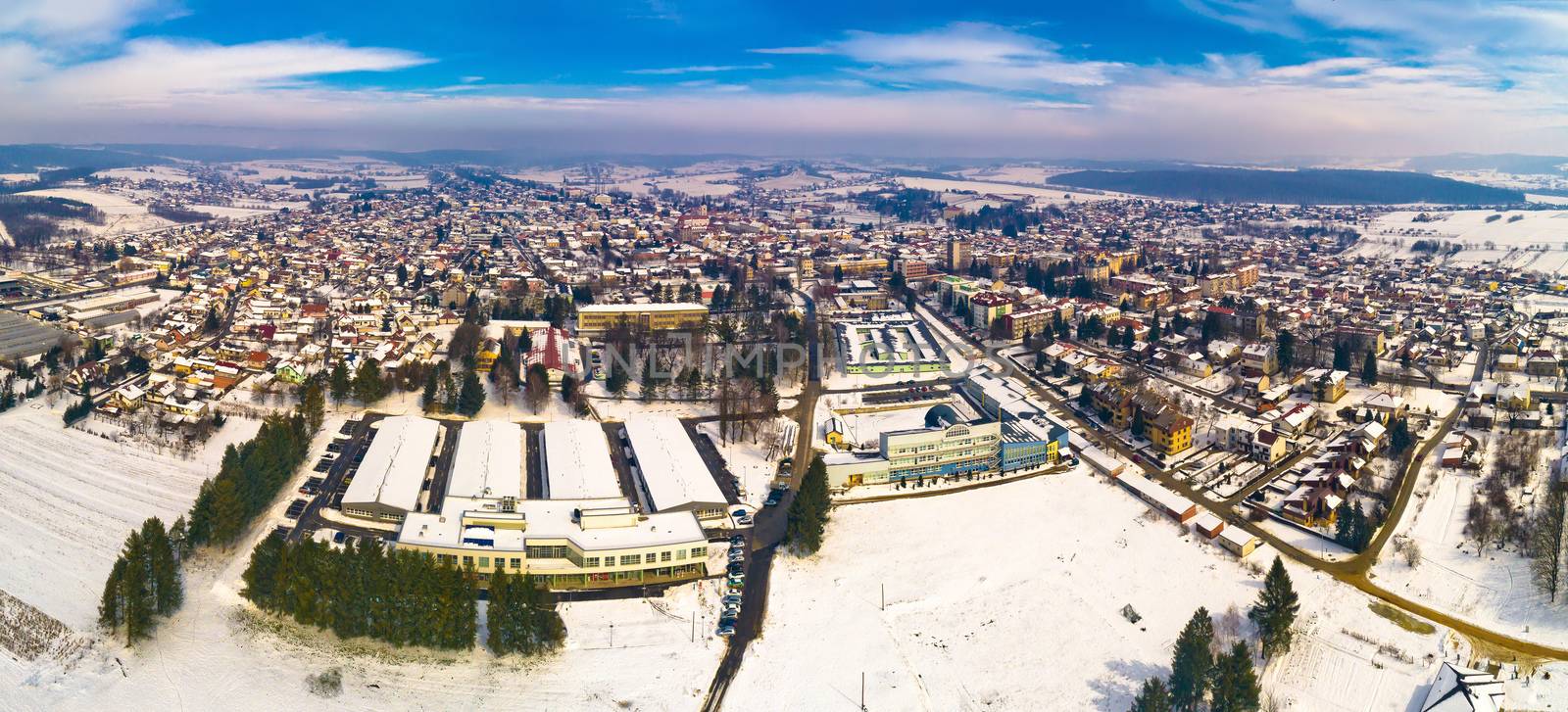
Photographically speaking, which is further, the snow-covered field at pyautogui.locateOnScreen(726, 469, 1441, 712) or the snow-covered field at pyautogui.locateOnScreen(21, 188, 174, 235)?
the snow-covered field at pyautogui.locateOnScreen(21, 188, 174, 235)

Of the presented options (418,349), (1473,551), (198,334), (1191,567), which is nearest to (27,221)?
(198,334)

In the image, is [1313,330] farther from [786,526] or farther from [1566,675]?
[786,526]

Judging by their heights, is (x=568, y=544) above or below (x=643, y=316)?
below

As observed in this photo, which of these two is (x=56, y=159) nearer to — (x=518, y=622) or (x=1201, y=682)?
(x=518, y=622)

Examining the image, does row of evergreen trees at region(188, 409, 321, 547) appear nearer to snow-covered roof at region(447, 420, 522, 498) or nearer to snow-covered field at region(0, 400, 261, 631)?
snow-covered field at region(0, 400, 261, 631)

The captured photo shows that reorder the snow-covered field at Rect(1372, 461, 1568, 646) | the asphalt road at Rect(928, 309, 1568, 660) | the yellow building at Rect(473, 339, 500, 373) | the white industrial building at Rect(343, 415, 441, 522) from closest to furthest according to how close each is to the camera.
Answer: the asphalt road at Rect(928, 309, 1568, 660) → the snow-covered field at Rect(1372, 461, 1568, 646) → the white industrial building at Rect(343, 415, 441, 522) → the yellow building at Rect(473, 339, 500, 373)

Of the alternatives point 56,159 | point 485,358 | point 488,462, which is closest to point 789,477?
point 488,462

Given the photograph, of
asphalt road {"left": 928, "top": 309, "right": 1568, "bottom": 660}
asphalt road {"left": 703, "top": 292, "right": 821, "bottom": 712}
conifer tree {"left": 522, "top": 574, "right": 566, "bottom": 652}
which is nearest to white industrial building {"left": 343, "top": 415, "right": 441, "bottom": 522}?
conifer tree {"left": 522, "top": 574, "right": 566, "bottom": 652}
